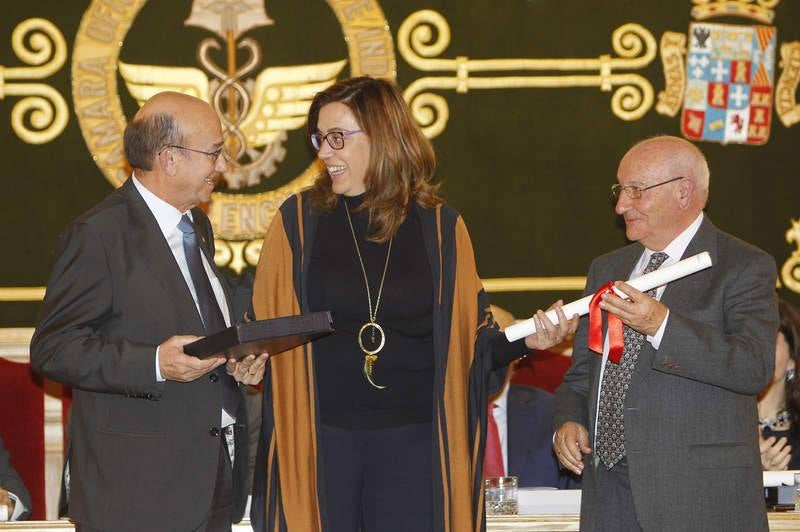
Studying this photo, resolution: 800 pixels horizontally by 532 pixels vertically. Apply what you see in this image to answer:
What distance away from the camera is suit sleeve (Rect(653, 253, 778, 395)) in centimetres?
301

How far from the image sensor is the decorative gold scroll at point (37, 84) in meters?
5.54

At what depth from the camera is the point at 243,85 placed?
5.61 metres

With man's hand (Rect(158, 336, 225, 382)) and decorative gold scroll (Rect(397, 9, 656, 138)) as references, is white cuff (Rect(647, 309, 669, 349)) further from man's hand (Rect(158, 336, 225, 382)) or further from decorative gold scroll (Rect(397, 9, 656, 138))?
decorative gold scroll (Rect(397, 9, 656, 138))

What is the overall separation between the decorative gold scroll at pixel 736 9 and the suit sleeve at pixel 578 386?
8.89ft

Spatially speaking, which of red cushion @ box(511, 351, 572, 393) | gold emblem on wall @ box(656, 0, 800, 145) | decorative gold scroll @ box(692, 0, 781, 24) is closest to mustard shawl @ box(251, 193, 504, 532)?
red cushion @ box(511, 351, 572, 393)

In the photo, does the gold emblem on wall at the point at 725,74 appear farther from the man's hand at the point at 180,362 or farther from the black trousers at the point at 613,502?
the man's hand at the point at 180,362

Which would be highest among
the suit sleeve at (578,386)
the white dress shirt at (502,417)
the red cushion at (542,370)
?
the suit sleeve at (578,386)

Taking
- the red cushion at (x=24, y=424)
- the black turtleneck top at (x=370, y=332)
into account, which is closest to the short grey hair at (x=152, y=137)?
the black turtleneck top at (x=370, y=332)

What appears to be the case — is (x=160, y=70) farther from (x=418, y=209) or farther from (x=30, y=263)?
(x=418, y=209)

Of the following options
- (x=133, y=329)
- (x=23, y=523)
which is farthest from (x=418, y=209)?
(x=23, y=523)

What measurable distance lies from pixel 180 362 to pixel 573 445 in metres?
1.31

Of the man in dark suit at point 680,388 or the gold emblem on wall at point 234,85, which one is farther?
the gold emblem on wall at point 234,85

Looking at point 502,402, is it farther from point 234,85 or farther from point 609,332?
point 234,85

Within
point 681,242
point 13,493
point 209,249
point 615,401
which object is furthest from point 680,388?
point 13,493
